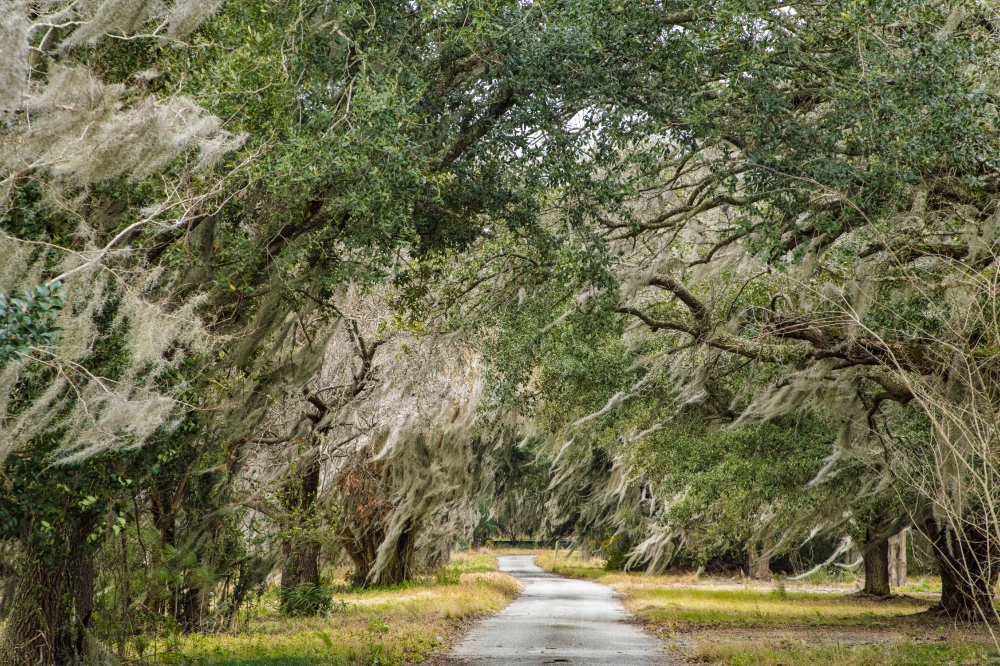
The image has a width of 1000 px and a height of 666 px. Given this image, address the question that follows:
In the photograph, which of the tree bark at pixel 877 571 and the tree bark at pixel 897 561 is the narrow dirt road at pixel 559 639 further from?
the tree bark at pixel 897 561

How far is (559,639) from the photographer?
12.6 m

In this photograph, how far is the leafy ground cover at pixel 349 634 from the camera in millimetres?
9188

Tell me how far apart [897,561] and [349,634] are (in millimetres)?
25919

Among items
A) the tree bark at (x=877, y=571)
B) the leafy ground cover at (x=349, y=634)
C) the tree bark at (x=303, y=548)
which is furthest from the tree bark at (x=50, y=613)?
Result: the tree bark at (x=877, y=571)

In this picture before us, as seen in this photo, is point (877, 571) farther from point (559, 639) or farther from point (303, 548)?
point (303, 548)

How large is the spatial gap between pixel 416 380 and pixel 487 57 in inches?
259

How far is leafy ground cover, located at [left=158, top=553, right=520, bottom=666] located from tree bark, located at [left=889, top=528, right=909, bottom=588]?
17191 mm

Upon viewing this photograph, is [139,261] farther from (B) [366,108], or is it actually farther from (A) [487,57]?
(A) [487,57]

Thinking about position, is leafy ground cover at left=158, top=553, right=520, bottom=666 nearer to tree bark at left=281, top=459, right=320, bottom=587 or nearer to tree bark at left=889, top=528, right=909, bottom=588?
tree bark at left=281, top=459, right=320, bottom=587

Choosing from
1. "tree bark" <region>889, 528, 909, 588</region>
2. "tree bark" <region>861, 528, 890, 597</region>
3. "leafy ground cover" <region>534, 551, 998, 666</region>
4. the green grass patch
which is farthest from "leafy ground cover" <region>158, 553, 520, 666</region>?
"tree bark" <region>889, 528, 909, 588</region>

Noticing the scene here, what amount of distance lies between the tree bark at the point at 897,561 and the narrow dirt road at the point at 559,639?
14.6m

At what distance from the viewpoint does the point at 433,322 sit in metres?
12.2

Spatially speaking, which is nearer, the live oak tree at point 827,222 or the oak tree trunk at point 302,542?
the live oak tree at point 827,222

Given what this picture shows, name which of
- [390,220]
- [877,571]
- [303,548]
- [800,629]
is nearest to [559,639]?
[303,548]
